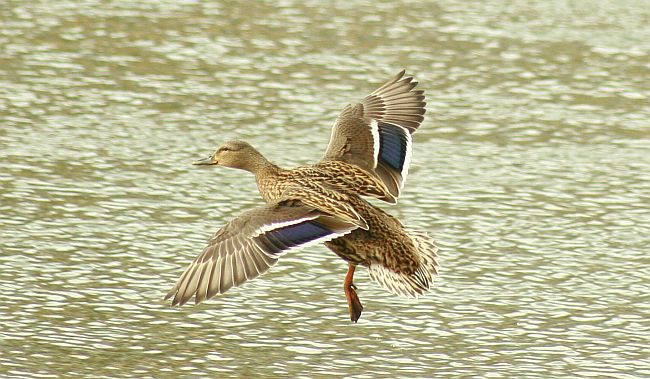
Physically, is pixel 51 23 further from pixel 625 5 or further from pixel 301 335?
pixel 301 335

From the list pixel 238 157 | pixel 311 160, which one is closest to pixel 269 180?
pixel 238 157

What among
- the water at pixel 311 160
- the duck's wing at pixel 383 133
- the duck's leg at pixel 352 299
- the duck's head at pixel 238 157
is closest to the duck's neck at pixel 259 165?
the duck's head at pixel 238 157

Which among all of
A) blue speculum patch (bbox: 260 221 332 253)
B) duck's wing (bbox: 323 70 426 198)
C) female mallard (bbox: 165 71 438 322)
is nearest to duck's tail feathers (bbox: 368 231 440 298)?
female mallard (bbox: 165 71 438 322)

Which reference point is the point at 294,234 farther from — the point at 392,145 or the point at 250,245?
the point at 392,145

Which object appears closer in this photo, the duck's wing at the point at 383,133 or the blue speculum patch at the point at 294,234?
the blue speculum patch at the point at 294,234

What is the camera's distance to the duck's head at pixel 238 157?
6.78 metres

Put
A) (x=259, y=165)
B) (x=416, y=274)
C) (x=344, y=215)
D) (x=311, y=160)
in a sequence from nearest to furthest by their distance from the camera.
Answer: (x=344, y=215) < (x=416, y=274) < (x=259, y=165) < (x=311, y=160)

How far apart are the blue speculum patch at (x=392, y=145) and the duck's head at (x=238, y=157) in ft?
1.90

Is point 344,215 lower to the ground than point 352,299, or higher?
higher

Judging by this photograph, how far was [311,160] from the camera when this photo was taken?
8.16 meters

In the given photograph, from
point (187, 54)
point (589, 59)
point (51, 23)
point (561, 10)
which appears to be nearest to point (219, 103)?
point (187, 54)

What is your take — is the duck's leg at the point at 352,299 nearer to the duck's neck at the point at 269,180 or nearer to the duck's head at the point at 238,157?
the duck's neck at the point at 269,180

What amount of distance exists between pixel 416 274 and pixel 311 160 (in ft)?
7.17

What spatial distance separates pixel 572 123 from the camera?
29.3 ft
